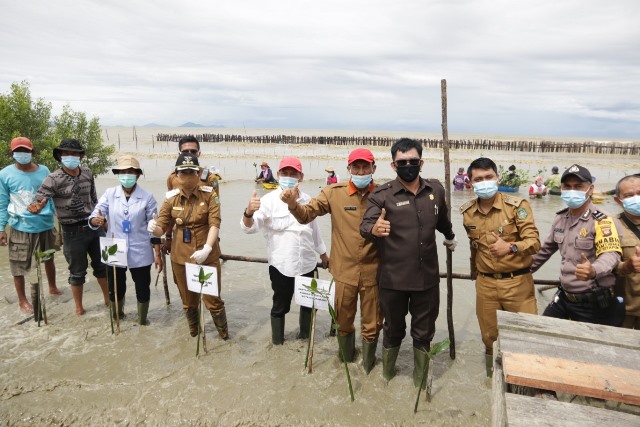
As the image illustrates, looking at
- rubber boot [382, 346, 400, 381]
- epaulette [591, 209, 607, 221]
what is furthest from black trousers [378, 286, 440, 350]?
epaulette [591, 209, 607, 221]

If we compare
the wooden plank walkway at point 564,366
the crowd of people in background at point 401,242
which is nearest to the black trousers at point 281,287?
the crowd of people in background at point 401,242

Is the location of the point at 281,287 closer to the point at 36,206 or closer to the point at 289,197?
the point at 289,197

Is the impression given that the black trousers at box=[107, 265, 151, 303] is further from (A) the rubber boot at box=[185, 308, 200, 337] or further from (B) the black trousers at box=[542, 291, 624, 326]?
(B) the black trousers at box=[542, 291, 624, 326]

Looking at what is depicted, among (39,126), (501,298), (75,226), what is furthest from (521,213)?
(39,126)

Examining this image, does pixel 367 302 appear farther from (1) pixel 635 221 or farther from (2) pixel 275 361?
(1) pixel 635 221

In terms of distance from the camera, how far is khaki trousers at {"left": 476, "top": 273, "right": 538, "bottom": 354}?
3.36 meters

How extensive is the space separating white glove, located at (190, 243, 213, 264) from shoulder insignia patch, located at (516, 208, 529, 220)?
294 cm

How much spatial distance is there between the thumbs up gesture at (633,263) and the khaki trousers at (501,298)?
0.70 m

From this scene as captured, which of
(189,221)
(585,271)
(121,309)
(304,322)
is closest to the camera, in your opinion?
(585,271)

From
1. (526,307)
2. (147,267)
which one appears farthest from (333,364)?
(147,267)

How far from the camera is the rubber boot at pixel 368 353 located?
3.75m

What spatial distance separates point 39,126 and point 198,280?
8.42 m

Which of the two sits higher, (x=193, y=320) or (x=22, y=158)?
(x=22, y=158)

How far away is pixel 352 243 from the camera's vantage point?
350 centimetres
